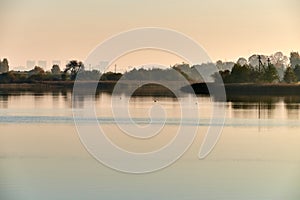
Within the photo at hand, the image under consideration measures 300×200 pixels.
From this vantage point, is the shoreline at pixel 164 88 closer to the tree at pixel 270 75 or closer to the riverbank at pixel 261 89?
the riverbank at pixel 261 89

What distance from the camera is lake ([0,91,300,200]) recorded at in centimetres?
1026

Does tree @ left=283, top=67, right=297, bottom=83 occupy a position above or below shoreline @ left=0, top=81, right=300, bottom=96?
above

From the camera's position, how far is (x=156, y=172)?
12.1 metres

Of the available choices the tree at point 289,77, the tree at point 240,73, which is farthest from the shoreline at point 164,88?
the tree at point 289,77

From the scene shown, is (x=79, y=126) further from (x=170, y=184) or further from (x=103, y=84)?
(x=103, y=84)

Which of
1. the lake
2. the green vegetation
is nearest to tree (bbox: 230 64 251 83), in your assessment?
the green vegetation

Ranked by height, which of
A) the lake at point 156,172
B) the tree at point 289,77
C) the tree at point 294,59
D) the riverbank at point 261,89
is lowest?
the lake at point 156,172

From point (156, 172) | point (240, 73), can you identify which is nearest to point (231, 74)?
point (240, 73)

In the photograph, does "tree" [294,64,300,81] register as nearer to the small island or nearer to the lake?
the small island

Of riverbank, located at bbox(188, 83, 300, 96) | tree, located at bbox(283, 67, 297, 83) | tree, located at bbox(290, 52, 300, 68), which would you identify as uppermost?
Answer: tree, located at bbox(290, 52, 300, 68)

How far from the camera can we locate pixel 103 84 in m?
53.4

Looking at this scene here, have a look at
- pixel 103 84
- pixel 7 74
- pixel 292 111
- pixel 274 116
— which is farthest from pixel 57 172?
pixel 7 74

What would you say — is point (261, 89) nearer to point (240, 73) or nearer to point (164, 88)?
point (240, 73)

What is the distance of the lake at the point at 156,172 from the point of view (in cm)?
1026
